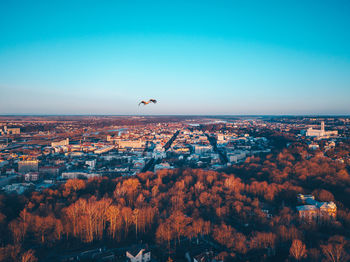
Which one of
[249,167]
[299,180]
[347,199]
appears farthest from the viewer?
[249,167]

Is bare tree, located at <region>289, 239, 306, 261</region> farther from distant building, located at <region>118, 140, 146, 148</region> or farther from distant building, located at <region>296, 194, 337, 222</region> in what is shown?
distant building, located at <region>118, 140, 146, 148</region>

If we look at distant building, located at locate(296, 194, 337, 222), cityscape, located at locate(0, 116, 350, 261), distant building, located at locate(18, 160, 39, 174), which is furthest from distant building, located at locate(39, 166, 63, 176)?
distant building, located at locate(296, 194, 337, 222)

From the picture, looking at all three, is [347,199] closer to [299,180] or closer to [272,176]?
[299,180]

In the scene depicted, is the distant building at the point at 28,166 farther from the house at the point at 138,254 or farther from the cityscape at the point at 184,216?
the house at the point at 138,254

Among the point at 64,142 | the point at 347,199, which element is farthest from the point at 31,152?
the point at 347,199

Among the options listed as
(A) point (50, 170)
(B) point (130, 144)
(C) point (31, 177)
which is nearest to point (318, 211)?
(C) point (31, 177)

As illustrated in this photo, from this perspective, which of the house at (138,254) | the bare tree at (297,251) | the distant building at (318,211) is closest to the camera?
the bare tree at (297,251)

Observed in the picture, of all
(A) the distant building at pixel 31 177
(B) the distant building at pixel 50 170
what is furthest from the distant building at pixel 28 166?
(A) the distant building at pixel 31 177

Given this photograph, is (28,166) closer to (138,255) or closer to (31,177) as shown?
(31,177)
